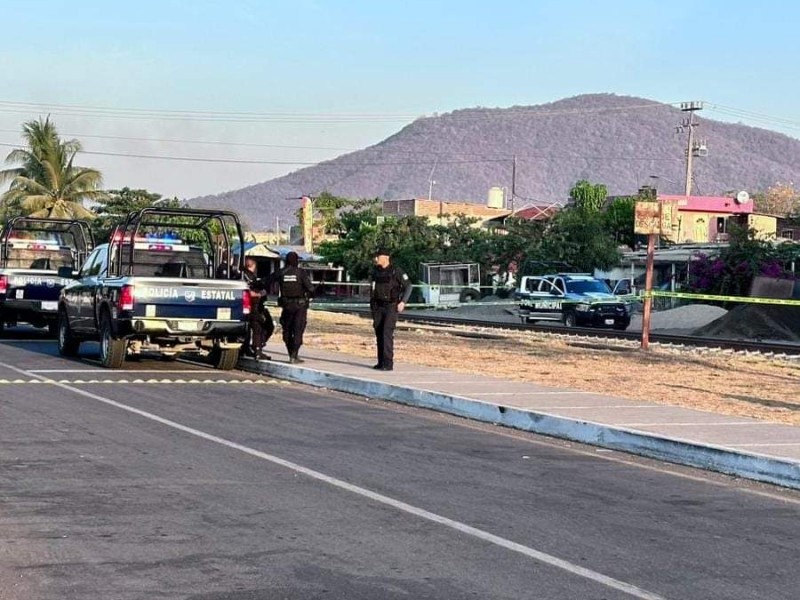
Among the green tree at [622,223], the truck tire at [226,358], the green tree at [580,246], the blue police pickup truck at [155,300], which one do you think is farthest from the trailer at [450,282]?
the truck tire at [226,358]

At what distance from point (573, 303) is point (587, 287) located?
123 centimetres

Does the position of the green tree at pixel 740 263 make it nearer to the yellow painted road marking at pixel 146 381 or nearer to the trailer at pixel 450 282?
the trailer at pixel 450 282

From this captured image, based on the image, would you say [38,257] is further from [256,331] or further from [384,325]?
[384,325]

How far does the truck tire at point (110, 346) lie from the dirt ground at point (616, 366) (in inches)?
188

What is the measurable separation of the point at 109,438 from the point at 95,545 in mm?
4234

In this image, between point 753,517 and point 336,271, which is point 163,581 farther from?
point 336,271

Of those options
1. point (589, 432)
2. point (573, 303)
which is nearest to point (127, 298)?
point (589, 432)

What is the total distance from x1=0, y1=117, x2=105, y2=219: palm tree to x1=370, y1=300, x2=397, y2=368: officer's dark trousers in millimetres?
44860

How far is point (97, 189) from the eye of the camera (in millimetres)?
63312

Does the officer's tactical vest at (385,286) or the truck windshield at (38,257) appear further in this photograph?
the truck windshield at (38,257)

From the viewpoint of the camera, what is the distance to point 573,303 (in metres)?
36.0

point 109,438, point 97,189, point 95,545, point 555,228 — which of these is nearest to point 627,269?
point 555,228

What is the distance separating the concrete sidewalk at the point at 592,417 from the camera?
1059cm

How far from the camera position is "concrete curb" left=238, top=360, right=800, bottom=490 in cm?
1016
